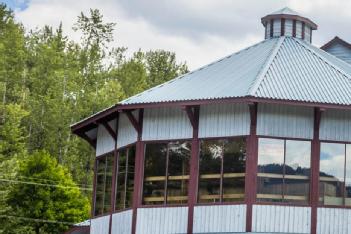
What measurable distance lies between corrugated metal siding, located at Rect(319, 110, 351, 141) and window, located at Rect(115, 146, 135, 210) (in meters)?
6.64

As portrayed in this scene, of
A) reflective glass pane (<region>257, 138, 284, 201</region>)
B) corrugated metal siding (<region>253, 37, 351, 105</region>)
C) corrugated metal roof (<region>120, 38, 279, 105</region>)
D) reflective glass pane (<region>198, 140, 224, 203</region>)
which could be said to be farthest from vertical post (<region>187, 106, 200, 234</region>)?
corrugated metal siding (<region>253, 37, 351, 105</region>)

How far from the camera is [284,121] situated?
31750 millimetres

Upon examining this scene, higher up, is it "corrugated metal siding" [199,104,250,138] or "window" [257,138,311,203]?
"corrugated metal siding" [199,104,250,138]

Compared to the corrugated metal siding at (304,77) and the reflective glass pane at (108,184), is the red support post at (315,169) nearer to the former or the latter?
the corrugated metal siding at (304,77)

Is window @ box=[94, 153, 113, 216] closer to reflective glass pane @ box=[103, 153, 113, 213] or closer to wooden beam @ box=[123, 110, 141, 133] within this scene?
reflective glass pane @ box=[103, 153, 113, 213]

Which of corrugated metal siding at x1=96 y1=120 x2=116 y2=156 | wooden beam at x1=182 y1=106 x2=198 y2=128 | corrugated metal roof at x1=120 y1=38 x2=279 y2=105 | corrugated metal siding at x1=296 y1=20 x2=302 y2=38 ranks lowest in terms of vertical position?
corrugated metal siding at x1=96 y1=120 x2=116 y2=156

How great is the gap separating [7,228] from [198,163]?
102ft

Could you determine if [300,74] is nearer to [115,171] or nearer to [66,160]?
[115,171]

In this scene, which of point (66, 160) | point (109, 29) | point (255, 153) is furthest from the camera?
point (109, 29)

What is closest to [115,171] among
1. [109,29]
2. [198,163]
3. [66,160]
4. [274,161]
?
[198,163]

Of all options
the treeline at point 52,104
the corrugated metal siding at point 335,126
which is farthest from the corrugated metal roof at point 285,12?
the treeline at point 52,104

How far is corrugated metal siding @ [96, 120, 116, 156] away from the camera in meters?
36.6

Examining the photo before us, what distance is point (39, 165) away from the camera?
209 ft

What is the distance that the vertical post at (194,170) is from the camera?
3199 centimetres
